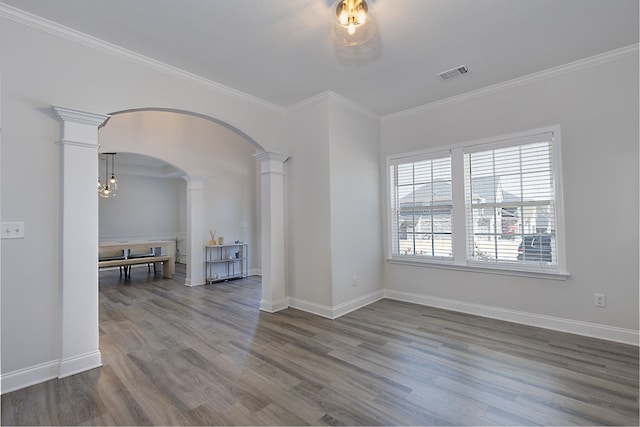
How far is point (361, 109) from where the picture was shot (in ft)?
14.3

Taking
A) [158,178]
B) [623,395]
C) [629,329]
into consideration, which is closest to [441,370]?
[623,395]

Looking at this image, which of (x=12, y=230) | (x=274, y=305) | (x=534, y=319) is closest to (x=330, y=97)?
(x=274, y=305)

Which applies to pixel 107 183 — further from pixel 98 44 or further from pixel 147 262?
pixel 98 44

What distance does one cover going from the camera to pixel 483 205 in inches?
150

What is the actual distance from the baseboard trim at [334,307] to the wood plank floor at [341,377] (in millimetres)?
155

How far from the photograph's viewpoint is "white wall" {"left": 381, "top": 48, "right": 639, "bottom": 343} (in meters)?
2.94

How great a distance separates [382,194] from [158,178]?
26.4 ft

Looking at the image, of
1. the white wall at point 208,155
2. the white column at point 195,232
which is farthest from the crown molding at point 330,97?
the white column at point 195,232

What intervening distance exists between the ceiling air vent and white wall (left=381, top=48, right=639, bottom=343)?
62cm

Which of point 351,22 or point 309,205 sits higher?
point 351,22

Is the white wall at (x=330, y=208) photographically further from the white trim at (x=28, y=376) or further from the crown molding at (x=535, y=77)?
the white trim at (x=28, y=376)

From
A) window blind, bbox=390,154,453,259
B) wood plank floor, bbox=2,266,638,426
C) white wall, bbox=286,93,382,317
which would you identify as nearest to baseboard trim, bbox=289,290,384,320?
white wall, bbox=286,93,382,317

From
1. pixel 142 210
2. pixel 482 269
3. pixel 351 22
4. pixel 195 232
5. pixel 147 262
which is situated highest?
pixel 351 22

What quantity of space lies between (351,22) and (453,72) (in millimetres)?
1791
